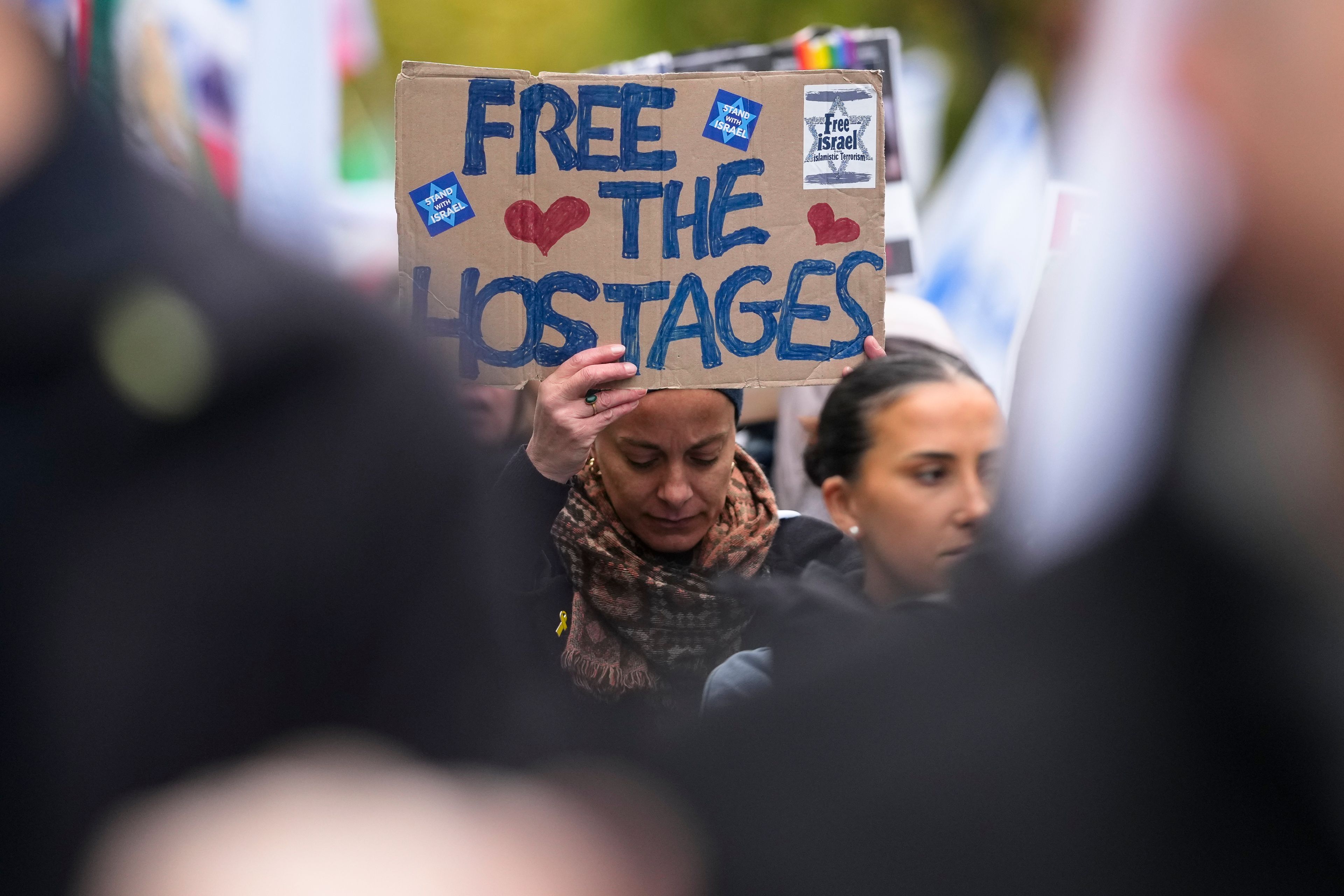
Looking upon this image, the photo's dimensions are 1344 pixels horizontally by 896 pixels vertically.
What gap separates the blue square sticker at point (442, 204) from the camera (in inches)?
85.9

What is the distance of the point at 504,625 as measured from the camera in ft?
2.56

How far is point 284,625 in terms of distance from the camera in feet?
2.19

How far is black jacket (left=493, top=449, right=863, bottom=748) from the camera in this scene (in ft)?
7.77

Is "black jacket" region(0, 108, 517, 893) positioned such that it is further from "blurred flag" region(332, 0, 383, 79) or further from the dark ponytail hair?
"blurred flag" region(332, 0, 383, 79)

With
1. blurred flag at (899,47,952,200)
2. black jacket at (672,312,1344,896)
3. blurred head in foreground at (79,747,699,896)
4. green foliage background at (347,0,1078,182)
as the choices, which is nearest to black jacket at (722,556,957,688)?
black jacket at (672,312,1344,896)

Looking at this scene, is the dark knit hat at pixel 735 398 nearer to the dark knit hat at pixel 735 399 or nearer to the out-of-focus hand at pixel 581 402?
the dark knit hat at pixel 735 399

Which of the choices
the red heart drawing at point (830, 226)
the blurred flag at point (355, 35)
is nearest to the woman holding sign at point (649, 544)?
the red heart drawing at point (830, 226)

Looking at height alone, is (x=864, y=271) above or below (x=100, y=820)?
above

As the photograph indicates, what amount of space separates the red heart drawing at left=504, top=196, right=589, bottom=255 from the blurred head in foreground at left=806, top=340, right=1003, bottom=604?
67 cm

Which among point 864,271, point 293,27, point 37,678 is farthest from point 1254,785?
point 293,27

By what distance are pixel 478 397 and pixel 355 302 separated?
7.42 ft

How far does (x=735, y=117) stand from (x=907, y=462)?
74 cm

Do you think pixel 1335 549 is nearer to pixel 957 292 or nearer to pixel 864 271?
pixel 864 271

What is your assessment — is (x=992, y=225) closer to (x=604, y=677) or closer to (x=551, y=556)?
(x=551, y=556)
